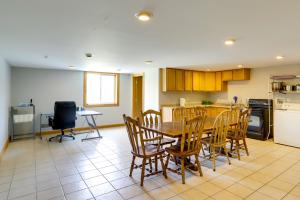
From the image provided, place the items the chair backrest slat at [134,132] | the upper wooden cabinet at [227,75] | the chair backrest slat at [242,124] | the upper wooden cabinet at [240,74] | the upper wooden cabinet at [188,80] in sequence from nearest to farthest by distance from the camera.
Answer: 1. the chair backrest slat at [134,132]
2. the chair backrest slat at [242,124]
3. the upper wooden cabinet at [240,74]
4. the upper wooden cabinet at [227,75]
5. the upper wooden cabinet at [188,80]

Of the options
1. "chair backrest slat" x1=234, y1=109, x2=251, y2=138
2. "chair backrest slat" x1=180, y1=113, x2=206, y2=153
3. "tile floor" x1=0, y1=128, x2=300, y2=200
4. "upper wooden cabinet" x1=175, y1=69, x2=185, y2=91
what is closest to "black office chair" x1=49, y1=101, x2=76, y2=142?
"tile floor" x1=0, y1=128, x2=300, y2=200

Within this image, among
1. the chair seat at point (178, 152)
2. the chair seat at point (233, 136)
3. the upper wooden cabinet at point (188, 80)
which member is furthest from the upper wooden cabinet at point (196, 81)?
the chair seat at point (178, 152)

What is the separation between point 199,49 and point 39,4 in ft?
8.25

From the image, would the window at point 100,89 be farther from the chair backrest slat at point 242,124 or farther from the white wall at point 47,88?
the chair backrest slat at point 242,124

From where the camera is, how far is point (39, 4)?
1.67 meters

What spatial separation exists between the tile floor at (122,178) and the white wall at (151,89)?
2.38 meters

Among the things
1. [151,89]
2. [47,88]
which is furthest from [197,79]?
[47,88]

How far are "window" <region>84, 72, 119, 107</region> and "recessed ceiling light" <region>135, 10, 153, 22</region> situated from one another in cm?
508

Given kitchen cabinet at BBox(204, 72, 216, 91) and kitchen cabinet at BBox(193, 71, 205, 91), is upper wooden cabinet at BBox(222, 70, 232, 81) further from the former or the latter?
kitchen cabinet at BBox(193, 71, 205, 91)

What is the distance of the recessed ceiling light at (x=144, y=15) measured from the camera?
1.84 m

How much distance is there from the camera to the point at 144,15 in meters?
1.87

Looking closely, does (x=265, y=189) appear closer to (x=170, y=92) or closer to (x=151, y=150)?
(x=151, y=150)

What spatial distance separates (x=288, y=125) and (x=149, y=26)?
443cm

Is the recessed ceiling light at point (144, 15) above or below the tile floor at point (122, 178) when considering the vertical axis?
above
